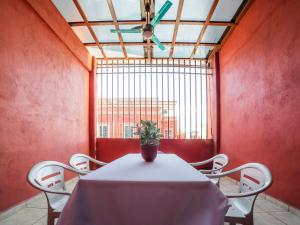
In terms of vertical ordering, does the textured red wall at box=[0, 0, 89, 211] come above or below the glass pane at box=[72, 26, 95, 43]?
below

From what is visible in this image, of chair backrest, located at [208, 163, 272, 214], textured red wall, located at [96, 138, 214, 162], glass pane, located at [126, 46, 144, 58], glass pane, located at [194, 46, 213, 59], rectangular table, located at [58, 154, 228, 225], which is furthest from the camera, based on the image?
textured red wall, located at [96, 138, 214, 162]

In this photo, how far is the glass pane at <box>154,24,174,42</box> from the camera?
166 inches

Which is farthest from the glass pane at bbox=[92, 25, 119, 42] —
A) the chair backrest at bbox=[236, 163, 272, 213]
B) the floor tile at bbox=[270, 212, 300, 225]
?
the floor tile at bbox=[270, 212, 300, 225]

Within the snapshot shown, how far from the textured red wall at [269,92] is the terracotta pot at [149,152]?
5.80 ft

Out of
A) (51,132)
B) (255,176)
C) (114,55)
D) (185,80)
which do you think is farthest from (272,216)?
(114,55)

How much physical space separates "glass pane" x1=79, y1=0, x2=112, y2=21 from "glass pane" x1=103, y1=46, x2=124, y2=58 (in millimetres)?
1281

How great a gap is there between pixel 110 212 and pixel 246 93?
344 cm

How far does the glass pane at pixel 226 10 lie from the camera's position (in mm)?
3527

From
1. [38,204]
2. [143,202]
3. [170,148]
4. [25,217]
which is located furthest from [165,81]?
[143,202]

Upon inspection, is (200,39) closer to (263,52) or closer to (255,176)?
(263,52)

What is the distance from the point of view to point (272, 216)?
2.47 metres

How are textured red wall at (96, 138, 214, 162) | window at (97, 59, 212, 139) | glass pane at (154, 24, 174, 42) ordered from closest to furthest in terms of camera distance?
glass pane at (154, 24, 174, 42) < textured red wall at (96, 138, 214, 162) < window at (97, 59, 212, 139)

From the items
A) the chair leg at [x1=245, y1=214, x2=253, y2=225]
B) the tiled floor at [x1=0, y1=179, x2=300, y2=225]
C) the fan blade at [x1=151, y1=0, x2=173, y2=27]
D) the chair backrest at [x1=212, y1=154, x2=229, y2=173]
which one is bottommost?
the tiled floor at [x1=0, y1=179, x2=300, y2=225]

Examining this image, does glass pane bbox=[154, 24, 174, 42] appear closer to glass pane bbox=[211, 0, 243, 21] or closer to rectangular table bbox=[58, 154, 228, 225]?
glass pane bbox=[211, 0, 243, 21]
